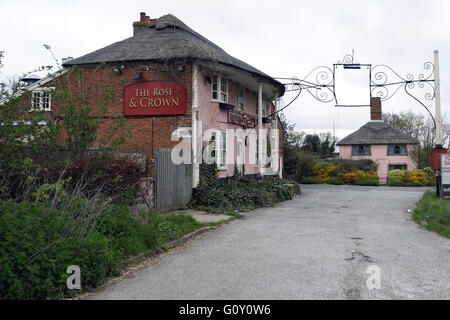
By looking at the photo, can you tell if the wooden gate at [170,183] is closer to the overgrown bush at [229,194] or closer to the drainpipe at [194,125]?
the drainpipe at [194,125]

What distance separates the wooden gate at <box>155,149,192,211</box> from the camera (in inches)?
551

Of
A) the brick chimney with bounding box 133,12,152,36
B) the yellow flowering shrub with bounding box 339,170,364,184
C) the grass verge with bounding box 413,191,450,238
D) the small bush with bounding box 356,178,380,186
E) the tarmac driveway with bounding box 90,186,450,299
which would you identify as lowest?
the tarmac driveway with bounding box 90,186,450,299

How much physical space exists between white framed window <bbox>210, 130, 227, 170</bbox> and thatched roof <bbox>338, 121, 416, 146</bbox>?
34.2 metres

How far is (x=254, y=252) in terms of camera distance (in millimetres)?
8805

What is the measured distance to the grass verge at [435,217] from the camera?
11812 millimetres

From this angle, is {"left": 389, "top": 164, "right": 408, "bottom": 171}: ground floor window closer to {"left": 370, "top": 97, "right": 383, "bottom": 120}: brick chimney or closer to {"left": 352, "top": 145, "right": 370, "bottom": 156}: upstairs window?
{"left": 352, "top": 145, "right": 370, "bottom": 156}: upstairs window

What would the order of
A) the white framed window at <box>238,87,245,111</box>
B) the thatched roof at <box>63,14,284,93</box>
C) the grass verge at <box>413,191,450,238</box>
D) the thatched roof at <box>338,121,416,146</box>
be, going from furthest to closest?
the thatched roof at <box>338,121,416,146</box>
the white framed window at <box>238,87,245,111</box>
the thatched roof at <box>63,14,284,93</box>
the grass verge at <box>413,191,450,238</box>

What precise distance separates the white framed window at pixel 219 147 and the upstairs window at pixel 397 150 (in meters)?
34.8

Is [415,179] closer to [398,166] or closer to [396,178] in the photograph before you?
[396,178]

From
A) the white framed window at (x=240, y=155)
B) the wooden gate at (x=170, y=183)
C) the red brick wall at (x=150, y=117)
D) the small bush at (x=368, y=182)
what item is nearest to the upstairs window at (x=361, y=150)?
the small bush at (x=368, y=182)

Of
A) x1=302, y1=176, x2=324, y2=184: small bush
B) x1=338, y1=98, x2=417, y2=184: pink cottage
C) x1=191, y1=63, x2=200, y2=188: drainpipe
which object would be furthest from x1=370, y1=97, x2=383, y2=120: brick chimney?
x1=191, y1=63, x2=200, y2=188: drainpipe

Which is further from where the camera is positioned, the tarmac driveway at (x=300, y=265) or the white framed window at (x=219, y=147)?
the white framed window at (x=219, y=147)

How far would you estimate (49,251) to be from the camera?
614cm
